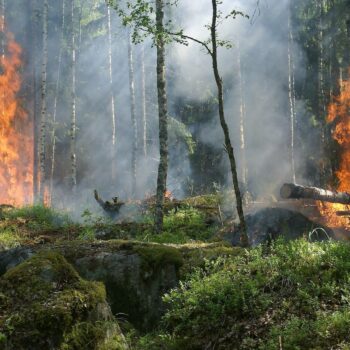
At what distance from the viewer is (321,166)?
25.3 m

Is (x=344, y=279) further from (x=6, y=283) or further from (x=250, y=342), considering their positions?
(x=6, y=283)

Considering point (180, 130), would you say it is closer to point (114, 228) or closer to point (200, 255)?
point (114, 228)

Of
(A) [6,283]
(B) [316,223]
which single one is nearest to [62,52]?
(B) [316,223]

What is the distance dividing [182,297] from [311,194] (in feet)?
29.2

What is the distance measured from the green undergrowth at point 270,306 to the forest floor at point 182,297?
0.04 feet

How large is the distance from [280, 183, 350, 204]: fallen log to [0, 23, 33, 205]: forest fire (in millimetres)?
19267

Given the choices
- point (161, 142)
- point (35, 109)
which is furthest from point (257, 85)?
point (161, 142)

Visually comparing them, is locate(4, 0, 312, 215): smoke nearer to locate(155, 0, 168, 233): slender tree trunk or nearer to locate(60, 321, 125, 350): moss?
locate(155, 0, 168, 233): slender tree trunk

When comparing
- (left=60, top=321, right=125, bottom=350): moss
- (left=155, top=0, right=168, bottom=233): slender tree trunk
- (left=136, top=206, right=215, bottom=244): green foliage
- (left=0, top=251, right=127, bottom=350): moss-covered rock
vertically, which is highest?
(left=155, top=0, right=168, bottom=233): slender tree trunk

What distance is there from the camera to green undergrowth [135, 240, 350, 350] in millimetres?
4422

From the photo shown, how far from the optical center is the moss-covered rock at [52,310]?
3.85 metres

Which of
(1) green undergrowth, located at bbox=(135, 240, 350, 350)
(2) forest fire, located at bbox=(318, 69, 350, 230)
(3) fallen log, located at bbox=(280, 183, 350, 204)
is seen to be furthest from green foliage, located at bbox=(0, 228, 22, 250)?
(2) forest fire, located at bbox=(318, 69, 350, 230)

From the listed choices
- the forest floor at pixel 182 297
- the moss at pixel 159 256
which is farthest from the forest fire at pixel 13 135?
the moss at pixel 159 256

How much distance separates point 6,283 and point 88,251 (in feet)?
10.3
